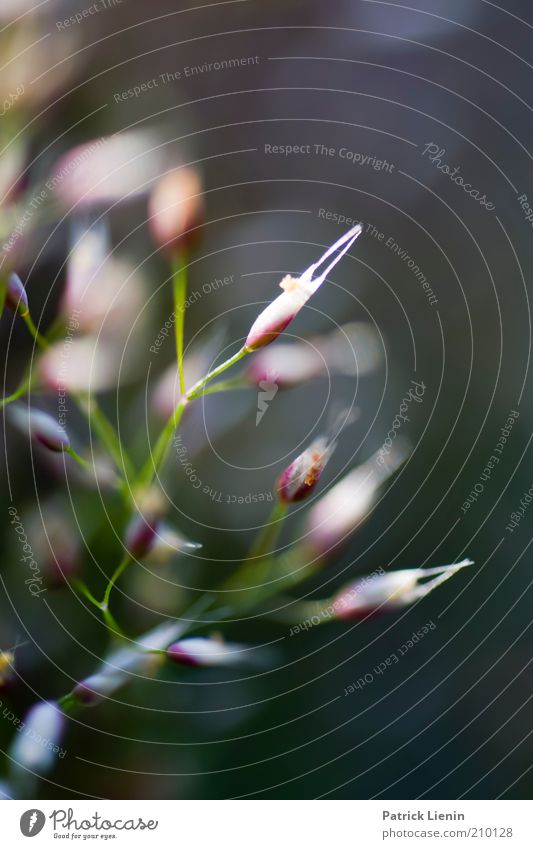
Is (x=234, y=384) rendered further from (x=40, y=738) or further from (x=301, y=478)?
(x=40, y=738)

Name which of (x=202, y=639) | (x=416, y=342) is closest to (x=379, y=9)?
(x=416, y=342)

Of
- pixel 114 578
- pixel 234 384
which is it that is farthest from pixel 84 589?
pixel 234 384

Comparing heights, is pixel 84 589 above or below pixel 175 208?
below

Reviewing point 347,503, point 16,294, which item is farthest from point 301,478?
point 16,294
